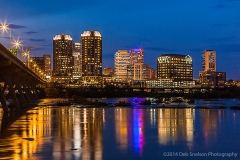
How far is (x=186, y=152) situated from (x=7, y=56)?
38.7m

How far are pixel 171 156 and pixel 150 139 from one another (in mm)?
6931

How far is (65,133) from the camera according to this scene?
110ft

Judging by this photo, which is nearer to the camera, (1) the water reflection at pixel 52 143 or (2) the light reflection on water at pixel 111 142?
(1) the water reflection at pixel 52 143

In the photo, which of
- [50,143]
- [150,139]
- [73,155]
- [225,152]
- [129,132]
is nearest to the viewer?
[73,155]

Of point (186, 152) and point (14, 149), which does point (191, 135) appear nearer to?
point (186, 152)

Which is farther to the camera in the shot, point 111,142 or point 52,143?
point 111,142

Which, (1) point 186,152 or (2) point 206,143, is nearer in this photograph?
(1) point 186,152

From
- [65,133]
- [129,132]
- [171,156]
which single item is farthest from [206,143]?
[65,133]

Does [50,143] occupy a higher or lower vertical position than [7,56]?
lower

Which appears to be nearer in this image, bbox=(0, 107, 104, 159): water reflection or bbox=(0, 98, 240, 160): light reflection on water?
bbox=(0, 107, 104, 159): water reflection

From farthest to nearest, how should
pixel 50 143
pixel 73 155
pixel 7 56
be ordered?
pixel 7 56, pixel 50 143, pixel 73 155

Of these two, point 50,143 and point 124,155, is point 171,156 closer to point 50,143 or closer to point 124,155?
point 124,155

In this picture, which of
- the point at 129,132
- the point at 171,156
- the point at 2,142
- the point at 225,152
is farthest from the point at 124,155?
the point at 129,132

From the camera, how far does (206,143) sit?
27.7 meters
